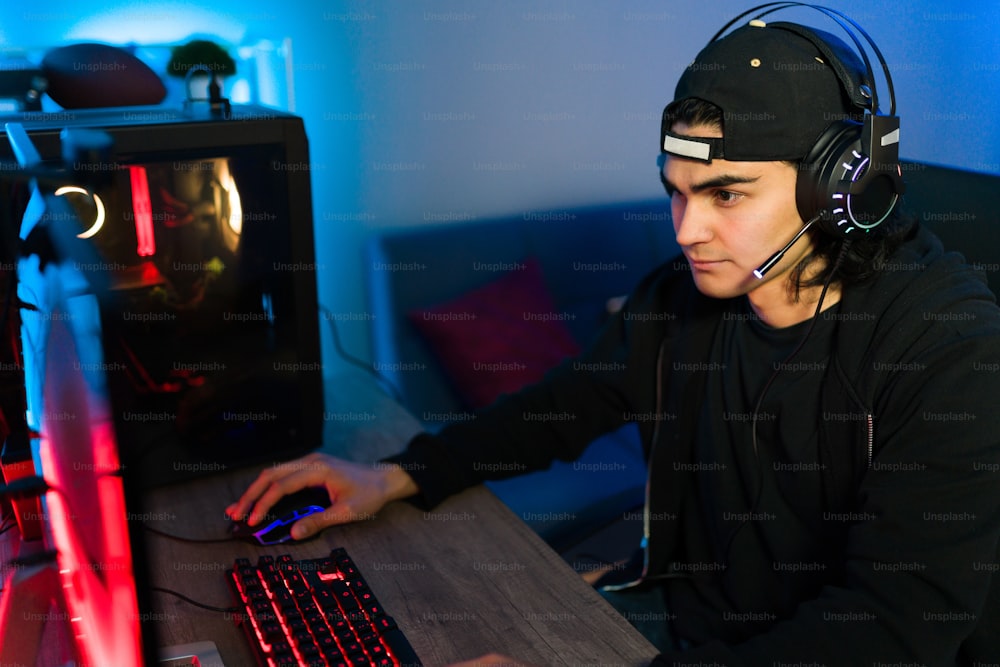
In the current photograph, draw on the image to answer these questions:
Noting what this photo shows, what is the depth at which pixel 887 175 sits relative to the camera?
1.09m

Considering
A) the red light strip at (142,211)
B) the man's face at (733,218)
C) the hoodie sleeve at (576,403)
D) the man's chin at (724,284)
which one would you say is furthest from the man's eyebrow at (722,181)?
the red light strip at (142,211)

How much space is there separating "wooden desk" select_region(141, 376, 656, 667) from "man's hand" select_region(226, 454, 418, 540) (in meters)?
0.02

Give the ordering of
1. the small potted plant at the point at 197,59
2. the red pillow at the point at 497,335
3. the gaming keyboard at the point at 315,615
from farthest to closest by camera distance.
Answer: the red pillow at the point at 497,335
the small potted plant at the point at 197,59
the gaming keyboard at the point at 315,615

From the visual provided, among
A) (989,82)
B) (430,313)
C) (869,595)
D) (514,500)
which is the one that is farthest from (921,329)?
(989,82)

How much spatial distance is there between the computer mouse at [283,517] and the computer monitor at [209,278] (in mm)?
147

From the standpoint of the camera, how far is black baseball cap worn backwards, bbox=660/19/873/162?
3.55ft

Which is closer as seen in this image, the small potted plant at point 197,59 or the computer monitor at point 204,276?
the computer monitor at point 204,276

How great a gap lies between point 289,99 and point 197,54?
0.22 meters

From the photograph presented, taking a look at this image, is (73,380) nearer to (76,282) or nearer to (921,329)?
(76,282)

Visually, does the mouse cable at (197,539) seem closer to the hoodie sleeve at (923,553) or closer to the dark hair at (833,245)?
the hoodie sleeve at (923,553)

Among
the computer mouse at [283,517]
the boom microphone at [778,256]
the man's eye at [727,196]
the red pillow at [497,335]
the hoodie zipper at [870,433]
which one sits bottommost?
the red pillow at [497,335]

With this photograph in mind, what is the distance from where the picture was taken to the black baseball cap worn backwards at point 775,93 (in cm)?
108

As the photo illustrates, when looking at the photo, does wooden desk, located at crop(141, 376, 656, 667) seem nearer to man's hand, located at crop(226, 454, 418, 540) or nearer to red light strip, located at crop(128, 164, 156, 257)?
man's hand, located at crop(226, 454, 418, 540)

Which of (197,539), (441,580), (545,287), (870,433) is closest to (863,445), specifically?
(870,433)
